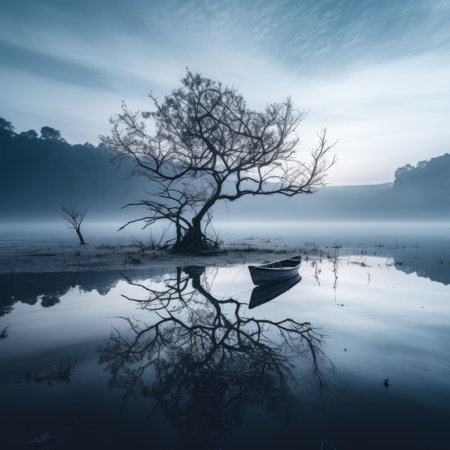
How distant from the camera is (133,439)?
337 centimetres

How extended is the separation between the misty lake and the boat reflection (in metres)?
0.15

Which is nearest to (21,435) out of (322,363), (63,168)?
(322,363)

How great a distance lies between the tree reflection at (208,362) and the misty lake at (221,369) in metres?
0.03

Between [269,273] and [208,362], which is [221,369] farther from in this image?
[269,273]

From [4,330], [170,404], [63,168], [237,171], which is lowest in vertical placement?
[170,404]

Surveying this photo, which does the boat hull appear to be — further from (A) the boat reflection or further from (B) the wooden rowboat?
(A) the boat reflection

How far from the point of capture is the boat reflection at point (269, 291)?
10125 millimetres

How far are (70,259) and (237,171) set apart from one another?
1359 cm

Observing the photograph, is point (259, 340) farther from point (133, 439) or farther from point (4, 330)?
point (4, 330)

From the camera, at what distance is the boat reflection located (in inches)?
399

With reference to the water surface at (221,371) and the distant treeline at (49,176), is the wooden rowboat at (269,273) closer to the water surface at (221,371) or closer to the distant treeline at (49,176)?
the water surface at (221,371)

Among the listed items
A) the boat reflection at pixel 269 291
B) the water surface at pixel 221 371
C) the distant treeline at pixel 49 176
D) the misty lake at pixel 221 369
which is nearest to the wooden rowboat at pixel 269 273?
the boat reflection at pixel 269 291

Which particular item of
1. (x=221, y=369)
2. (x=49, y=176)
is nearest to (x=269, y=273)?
(x=221, y=369)

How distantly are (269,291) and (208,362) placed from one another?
6.61 m
